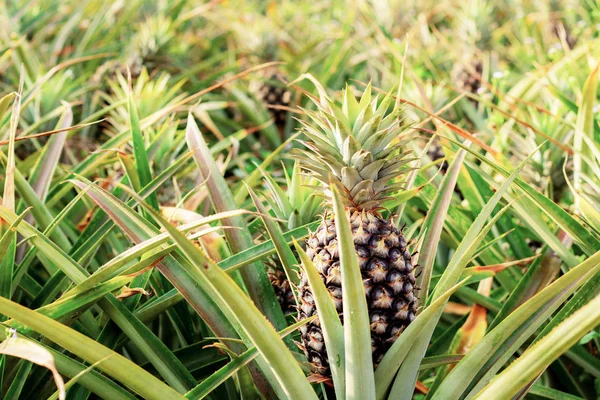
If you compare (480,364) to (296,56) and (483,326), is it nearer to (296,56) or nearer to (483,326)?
(483,326)

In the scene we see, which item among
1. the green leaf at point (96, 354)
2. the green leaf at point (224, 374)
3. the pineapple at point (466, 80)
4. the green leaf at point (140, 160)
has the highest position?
the pineapple at point (466, 80)

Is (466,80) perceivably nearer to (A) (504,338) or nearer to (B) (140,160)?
(B) (140,160)

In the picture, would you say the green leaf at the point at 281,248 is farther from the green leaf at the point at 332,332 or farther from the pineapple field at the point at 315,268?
the green leaf at the point at 332,332

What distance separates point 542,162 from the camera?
177cm

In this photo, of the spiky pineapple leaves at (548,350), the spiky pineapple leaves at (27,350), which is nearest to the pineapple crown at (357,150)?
the spiky pineapple leaves at (548,350)

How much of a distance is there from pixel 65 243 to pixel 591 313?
1.21 m

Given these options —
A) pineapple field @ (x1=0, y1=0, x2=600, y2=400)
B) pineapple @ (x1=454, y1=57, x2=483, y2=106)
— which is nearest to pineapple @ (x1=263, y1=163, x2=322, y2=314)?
pineapple field @ (x1=0, y1=0, x2=600, y2=400)

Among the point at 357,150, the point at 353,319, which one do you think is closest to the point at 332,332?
the point at 353,319

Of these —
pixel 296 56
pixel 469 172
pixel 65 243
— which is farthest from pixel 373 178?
pixel 296 56

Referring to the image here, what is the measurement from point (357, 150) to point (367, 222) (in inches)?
5.1

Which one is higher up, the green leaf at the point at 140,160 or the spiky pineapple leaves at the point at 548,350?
the green leaf at the point at 140,160

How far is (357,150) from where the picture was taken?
1050 millimetres

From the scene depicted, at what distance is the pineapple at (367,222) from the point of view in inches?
41.3

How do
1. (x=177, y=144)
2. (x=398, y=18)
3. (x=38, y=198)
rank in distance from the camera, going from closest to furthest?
(x=38, y=198), (x=177, y=144), (x=398, y=18)
